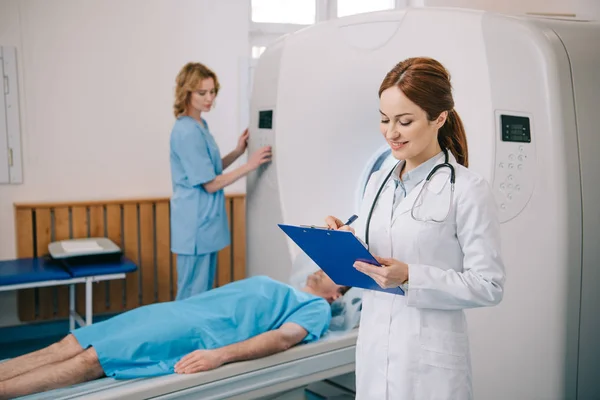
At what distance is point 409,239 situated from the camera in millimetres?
1210

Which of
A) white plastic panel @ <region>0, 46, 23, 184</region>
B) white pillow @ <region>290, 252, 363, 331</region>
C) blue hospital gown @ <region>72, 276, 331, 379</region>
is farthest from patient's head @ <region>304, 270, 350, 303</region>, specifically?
white plastic panel @ <region>0, 46, 23, 184</region>

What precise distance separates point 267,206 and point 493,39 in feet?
3.75

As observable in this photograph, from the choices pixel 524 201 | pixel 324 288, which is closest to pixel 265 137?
pixel 324 288

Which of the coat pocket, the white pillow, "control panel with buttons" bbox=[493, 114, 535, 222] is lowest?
the white pillow

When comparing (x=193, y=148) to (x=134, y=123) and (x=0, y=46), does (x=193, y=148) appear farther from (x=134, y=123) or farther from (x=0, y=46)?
(x=0, y=46)

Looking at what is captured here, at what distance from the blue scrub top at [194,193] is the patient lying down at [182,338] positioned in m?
0.58

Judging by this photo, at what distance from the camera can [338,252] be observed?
3.97 feet

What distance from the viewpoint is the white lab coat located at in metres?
1.16

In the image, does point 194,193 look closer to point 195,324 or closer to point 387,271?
point 195,324

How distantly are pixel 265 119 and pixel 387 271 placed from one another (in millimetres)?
1517

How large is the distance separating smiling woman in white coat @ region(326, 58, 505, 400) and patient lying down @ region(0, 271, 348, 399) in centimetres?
73

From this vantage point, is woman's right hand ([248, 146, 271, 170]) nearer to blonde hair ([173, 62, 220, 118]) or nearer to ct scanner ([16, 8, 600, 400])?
blonde hair ([173, 62, 220, 118])

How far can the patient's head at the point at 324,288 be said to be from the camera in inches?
90.7

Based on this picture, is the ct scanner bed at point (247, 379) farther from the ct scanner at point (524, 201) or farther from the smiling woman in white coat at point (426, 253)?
the smiling woman in white coat at point (426, 253)
